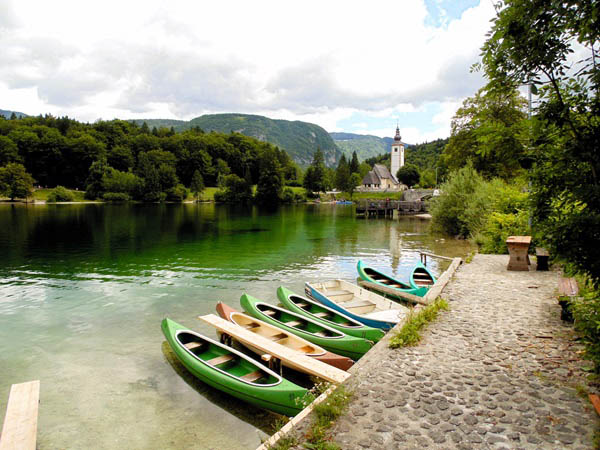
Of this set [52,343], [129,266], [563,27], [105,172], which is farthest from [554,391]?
[105,172]

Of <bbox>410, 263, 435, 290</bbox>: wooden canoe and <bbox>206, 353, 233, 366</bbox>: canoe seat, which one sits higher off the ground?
<bbox>410, 263, 435, 290</bbox>: wooden canoe

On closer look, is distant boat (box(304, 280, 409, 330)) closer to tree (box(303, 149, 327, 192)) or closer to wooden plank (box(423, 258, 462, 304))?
wooden plank (box(423, 258, 462, 304))

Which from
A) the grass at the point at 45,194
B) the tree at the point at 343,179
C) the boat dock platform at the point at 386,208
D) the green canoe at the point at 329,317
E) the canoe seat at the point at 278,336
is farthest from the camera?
the tree at the point at 343,179

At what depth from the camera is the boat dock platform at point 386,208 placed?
235 ft

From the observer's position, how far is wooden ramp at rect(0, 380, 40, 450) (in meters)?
5.77

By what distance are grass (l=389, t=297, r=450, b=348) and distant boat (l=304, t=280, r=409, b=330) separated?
94 cm

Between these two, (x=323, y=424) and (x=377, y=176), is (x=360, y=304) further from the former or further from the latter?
(x=377, y=176)

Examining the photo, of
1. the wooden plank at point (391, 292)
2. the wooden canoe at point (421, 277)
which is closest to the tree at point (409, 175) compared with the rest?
the wooden canoe at point (421, 277)

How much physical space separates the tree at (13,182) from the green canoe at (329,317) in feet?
355

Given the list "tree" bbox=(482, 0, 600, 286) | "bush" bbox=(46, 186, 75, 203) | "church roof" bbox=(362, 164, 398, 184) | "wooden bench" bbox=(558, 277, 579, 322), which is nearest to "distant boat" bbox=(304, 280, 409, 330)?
"wooden bench" bbox=(558, 277, 579, 322)

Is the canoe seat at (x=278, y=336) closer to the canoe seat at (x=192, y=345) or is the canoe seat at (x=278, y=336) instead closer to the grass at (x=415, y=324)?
the canoe seat at (x=192, y=345)

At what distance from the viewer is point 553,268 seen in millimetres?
14367

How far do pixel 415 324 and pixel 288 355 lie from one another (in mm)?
2937

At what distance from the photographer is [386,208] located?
72812 millimetres
